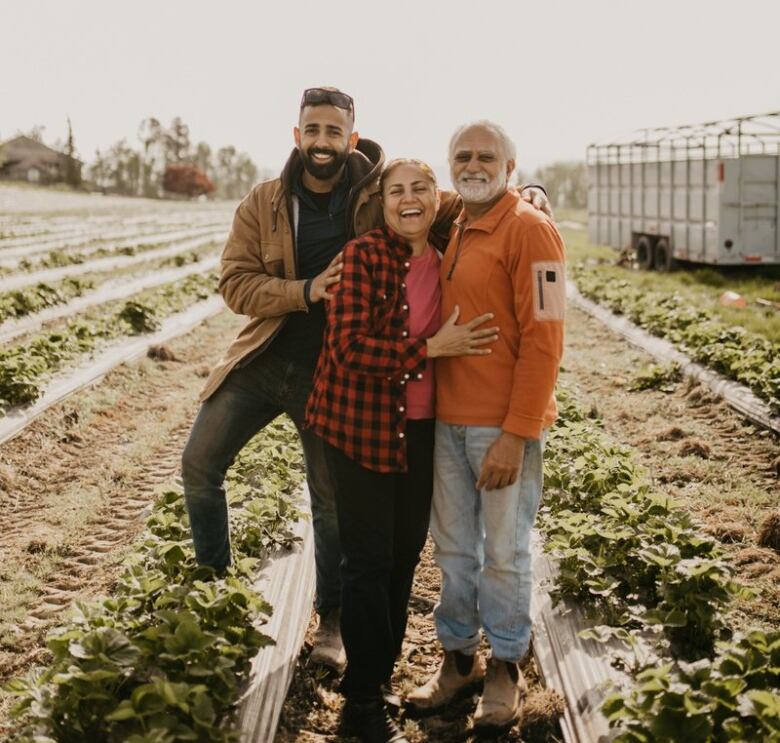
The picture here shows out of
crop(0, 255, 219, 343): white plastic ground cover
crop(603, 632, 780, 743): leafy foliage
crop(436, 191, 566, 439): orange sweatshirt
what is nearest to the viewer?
crop(603, 632, 780, 743): leafy foliage

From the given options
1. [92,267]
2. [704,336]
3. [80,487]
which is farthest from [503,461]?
[92,267]

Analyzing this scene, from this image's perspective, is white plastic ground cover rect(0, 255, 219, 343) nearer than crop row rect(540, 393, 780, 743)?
No

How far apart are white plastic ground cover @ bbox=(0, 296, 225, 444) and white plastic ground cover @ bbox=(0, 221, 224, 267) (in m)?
6.43

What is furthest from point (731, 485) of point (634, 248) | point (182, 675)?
point (634, 248)

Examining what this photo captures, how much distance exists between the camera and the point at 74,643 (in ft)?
10.2

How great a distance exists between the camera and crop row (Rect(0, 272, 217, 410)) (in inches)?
296

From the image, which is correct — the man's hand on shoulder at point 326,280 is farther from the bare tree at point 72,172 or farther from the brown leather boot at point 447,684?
the bare tree at point 72,172

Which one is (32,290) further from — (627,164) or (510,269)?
(627,164)

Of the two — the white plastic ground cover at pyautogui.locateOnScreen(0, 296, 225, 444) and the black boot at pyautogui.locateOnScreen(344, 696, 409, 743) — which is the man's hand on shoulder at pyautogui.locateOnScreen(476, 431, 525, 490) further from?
the white plastic ground cover at pyautogui.locateOnScreen(0, 296, 225, 444)

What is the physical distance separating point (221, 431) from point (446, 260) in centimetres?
111

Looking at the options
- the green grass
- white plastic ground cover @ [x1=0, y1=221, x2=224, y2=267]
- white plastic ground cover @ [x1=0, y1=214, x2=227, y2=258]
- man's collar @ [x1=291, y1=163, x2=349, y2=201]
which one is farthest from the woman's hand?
white plastic ground cover @ [x1=0, y1=214, x2=227, y2=258]

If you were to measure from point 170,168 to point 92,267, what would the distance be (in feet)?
228

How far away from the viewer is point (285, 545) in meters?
4.66

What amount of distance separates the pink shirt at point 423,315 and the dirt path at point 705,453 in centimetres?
193
